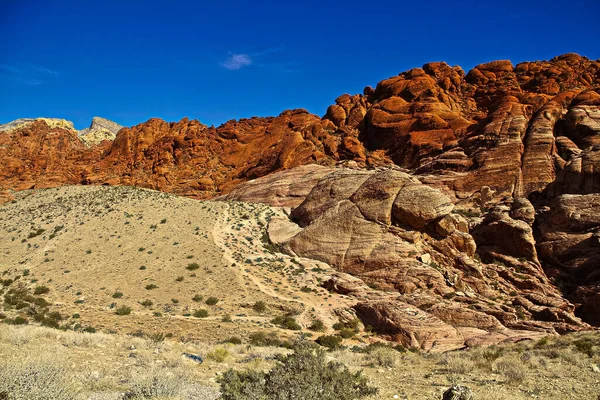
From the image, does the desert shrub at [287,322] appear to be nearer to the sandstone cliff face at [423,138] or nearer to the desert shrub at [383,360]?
the desert shrub at [383,360]

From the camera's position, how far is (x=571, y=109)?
44.0 metres

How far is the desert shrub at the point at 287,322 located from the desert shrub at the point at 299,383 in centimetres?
1095

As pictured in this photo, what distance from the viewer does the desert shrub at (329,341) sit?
18594 mm

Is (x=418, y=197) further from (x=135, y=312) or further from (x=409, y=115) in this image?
(x=409, y=115)

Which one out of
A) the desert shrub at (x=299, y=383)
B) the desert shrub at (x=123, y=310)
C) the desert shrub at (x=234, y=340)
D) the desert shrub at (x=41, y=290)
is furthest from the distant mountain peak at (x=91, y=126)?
the desert shrub at (x=299, y=383)

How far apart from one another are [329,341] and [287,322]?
10.4ft

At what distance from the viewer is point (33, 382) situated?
22.2 feet

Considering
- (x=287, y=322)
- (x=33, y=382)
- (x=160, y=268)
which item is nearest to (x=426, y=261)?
(x=287, y=322)

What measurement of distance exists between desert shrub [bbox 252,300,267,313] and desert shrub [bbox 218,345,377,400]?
12808mm

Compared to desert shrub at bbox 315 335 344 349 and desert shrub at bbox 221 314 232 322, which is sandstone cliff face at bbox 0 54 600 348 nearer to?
desert shrub at bbox 315 335 344 349

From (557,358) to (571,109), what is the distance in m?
41.8

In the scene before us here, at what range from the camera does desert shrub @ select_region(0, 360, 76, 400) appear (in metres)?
6.46

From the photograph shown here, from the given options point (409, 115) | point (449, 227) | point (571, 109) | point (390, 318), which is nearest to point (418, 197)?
point (449, 227)

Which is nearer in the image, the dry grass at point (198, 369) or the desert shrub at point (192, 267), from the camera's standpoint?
the dry grass at point (198, 369)
